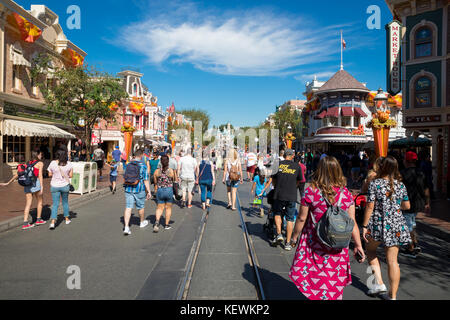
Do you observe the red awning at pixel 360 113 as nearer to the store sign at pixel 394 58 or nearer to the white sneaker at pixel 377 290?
the store sign at pixel 394 58

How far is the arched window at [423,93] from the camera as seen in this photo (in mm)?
16344

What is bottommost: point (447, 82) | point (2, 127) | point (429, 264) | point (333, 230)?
point (429, 264)

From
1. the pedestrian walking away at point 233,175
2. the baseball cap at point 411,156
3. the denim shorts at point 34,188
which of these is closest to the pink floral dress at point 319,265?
the baseball cap at point 411,156

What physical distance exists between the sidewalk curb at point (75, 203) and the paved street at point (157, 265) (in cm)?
23

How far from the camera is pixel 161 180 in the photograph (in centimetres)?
691

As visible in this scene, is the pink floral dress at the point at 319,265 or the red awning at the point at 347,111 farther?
the red awning at the point at 347,111

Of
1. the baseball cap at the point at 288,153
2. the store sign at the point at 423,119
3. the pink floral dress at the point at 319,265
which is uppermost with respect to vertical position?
the store sign at the point at 423,119

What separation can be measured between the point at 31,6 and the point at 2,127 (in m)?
8.70

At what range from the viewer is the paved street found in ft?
13.0

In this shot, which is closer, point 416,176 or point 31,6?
point 416,176

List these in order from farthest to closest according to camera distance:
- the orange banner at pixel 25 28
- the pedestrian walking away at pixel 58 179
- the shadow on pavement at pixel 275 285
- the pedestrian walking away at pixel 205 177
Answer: the orange banner at pixel 25 28 < the pedestrian walking away at pixel 205 177 < the pedestrian walking away at pixel 58 179 < the shadow on pavement at pixel 275 285

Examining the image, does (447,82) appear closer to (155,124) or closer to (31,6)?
(31,6)

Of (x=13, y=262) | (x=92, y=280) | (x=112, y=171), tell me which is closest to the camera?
(x=92, y=280)
